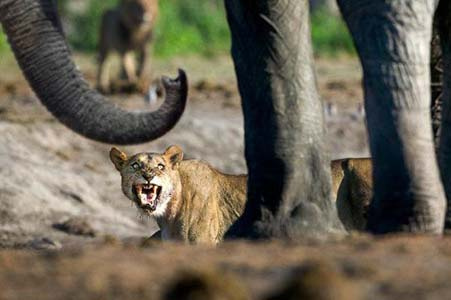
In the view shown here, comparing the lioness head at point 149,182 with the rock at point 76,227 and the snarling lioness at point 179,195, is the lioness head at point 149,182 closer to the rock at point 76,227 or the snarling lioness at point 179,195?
the snarling lioness at point 179,195

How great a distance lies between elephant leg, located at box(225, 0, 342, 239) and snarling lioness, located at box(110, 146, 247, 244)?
8.82 ft

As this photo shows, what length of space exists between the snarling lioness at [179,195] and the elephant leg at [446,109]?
2582 millimetres

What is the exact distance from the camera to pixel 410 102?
7.24m

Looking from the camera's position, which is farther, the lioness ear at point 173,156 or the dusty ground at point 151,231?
the lioness ear at point 173,156

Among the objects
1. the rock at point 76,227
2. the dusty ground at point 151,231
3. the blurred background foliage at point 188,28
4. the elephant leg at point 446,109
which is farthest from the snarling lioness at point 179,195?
the blurred background foliage at point 188,28

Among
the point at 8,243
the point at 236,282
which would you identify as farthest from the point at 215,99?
the point at 236,282

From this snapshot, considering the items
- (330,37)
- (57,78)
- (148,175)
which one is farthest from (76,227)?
(330,37)

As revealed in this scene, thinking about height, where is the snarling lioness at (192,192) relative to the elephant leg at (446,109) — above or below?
below

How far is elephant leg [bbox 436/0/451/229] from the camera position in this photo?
803 centimetres

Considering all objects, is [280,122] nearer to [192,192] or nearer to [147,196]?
[147,196]

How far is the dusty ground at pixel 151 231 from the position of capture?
17.9 feet

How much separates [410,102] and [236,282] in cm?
202

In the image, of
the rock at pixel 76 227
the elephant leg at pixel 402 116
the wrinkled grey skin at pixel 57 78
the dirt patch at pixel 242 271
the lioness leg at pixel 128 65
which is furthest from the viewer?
the lioness leg at pixel 128 65

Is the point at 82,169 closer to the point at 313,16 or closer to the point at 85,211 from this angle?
A: the point at 85,211
